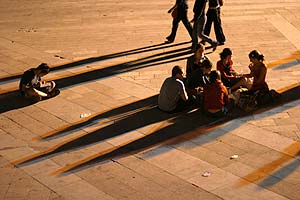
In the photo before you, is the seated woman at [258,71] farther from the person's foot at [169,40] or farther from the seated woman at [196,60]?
the person's foot at [169,40]

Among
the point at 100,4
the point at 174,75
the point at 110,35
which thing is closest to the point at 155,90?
the point at 174,75

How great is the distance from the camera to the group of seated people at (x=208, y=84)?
10.2 meters

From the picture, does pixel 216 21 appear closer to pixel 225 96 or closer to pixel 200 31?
pixel 200 31

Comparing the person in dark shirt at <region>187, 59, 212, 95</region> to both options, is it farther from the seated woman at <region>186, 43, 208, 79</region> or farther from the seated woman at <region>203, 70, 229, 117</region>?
the seated woman at <region>203, 70, 229, 117</region>

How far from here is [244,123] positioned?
397 inches

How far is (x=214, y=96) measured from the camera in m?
10.1

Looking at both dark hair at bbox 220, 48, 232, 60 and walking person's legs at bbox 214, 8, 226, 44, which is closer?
dark hair at bbox 220, 48, 232, 60

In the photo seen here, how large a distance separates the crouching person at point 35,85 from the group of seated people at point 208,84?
247 cm

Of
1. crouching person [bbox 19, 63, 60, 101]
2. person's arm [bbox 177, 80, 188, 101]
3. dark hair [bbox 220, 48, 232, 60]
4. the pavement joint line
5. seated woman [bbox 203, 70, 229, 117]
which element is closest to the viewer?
seated woman [bbox 203, 70, 229, 117]

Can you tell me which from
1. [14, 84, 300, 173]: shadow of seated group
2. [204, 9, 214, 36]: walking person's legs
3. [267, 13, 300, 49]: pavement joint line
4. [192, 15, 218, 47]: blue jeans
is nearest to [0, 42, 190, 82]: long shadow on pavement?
[204, 9, 214, 36]: walking person's legs

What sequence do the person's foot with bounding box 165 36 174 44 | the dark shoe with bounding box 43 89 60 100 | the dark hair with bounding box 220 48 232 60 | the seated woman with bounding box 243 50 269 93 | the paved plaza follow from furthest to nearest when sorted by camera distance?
1. the person's foot with bounding box 165 36 174 44
2. the dark shoe with bounding box 43 89 60 100
3. the dark hair with bounding box 220 48 232 60
4. the seated woman with bounding box 243 50 269 93
5. the paved plaza

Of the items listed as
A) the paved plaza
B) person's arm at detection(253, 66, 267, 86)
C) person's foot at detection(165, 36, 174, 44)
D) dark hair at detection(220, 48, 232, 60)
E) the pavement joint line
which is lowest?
the paved plaza

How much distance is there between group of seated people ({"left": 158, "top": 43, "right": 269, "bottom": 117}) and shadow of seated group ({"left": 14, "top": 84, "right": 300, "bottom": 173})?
7.9 inches

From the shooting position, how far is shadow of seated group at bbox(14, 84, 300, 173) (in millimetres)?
9148
